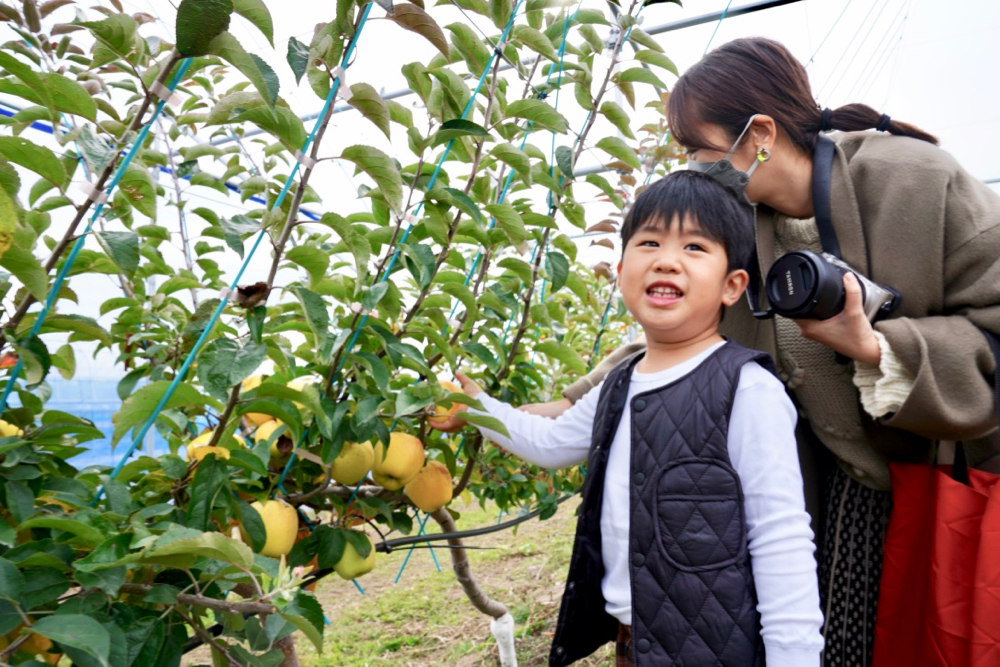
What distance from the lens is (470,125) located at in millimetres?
841

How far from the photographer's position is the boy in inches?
31.0

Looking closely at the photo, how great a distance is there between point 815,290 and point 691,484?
255mm

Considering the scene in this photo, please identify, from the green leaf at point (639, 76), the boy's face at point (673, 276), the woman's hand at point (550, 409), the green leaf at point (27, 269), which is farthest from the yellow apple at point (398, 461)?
the green leaf at point (639, 76)

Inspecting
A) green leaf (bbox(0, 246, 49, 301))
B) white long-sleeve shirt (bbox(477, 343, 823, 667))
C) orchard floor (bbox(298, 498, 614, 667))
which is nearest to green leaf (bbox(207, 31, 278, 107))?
green leaf (bbox(0, 246, 49, 301))

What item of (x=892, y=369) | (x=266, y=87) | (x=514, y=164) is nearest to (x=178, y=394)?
(x=266, y=87)

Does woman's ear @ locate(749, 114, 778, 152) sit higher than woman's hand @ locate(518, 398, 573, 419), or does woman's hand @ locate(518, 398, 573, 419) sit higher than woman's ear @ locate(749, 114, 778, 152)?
woman's ear @ locate(749, 114, 778, 152)

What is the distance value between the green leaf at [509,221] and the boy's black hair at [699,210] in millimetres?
145

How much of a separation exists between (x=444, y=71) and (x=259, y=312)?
37 cm

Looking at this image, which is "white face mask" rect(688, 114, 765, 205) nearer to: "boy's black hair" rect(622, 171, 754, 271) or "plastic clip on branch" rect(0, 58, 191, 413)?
"boy's black hair" rect(622, 171, 754, 271)

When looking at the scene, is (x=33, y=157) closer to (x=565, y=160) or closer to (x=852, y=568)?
(x=565, y=160)

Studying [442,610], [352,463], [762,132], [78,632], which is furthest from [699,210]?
[442,610]

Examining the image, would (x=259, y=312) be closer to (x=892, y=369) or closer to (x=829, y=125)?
(x=892, y=369)

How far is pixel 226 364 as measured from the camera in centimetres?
69

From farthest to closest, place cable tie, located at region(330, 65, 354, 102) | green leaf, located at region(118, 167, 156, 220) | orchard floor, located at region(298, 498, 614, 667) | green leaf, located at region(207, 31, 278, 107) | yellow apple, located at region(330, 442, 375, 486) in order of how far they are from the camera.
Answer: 1. orchard floor, located at region(298, 498, 614, 667)
2. yellow apple, located at region(330, 442, 375, 486)
3. green leaf, located at region(118, 167, 156, 220)
4. cable tie, located at region(330, 65, 354, 102)
5. green leaf, located at region(207, 31, 278, 107)
